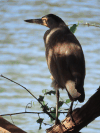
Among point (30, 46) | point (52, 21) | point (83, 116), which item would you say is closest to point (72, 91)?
point (83, 116)

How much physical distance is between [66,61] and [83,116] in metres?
0.30

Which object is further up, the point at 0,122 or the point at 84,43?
the point at 0,122

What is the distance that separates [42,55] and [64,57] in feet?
9.44

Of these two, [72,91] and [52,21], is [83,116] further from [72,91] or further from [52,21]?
[52,21]

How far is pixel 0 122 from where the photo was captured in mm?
1366

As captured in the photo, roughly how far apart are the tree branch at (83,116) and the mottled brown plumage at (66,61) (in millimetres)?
48

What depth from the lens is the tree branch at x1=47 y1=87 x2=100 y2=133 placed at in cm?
114

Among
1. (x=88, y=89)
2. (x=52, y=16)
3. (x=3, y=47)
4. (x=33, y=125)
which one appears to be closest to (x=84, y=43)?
(x=88, y=89)

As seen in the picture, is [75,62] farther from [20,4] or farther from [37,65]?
[20,4]

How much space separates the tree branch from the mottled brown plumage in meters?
0.05

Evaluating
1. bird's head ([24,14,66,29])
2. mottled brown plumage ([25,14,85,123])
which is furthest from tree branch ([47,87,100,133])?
bird's head ([24,14,66,29])

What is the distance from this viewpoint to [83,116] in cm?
117

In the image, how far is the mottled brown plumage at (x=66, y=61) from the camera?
1202mm

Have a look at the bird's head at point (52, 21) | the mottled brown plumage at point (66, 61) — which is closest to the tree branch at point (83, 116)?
the mottled brown plumage at point (66, 61)
